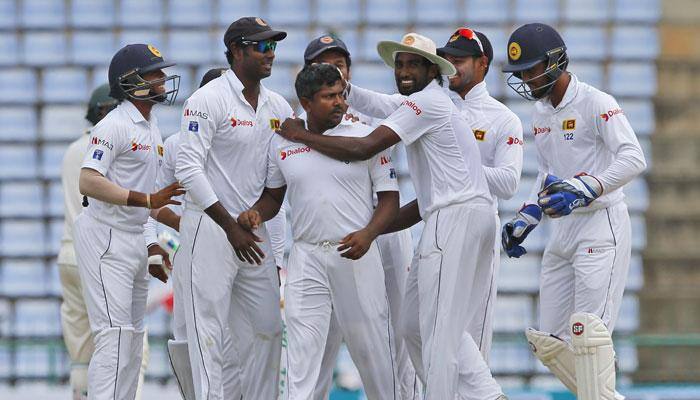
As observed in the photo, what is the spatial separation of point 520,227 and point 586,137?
56 centimetres

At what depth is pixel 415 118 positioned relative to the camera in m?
7.06

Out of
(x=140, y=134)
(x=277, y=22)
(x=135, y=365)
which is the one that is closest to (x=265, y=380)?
(x=135, y=365)

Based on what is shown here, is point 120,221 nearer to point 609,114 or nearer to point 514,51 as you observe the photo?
point 514,51

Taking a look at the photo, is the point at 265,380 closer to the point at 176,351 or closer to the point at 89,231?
the point at 176,351

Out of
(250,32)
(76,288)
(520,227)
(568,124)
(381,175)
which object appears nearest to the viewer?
(381,175)

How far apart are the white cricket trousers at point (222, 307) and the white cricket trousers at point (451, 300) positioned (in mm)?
763

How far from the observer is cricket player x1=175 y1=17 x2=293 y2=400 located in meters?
7.24

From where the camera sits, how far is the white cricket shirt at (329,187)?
23.4 feet

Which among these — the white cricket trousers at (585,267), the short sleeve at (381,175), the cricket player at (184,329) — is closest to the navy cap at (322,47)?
the cricket player at (184,329)

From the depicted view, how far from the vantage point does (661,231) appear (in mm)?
16781

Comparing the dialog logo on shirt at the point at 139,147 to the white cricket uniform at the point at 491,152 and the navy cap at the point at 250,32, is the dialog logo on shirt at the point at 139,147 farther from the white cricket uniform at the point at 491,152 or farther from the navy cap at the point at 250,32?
the white cricket uniform at the point at 491,152

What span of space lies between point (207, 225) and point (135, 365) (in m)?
1.04

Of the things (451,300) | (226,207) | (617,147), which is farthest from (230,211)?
(617,147)

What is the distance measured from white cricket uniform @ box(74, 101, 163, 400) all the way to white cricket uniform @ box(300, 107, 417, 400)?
853 mm
